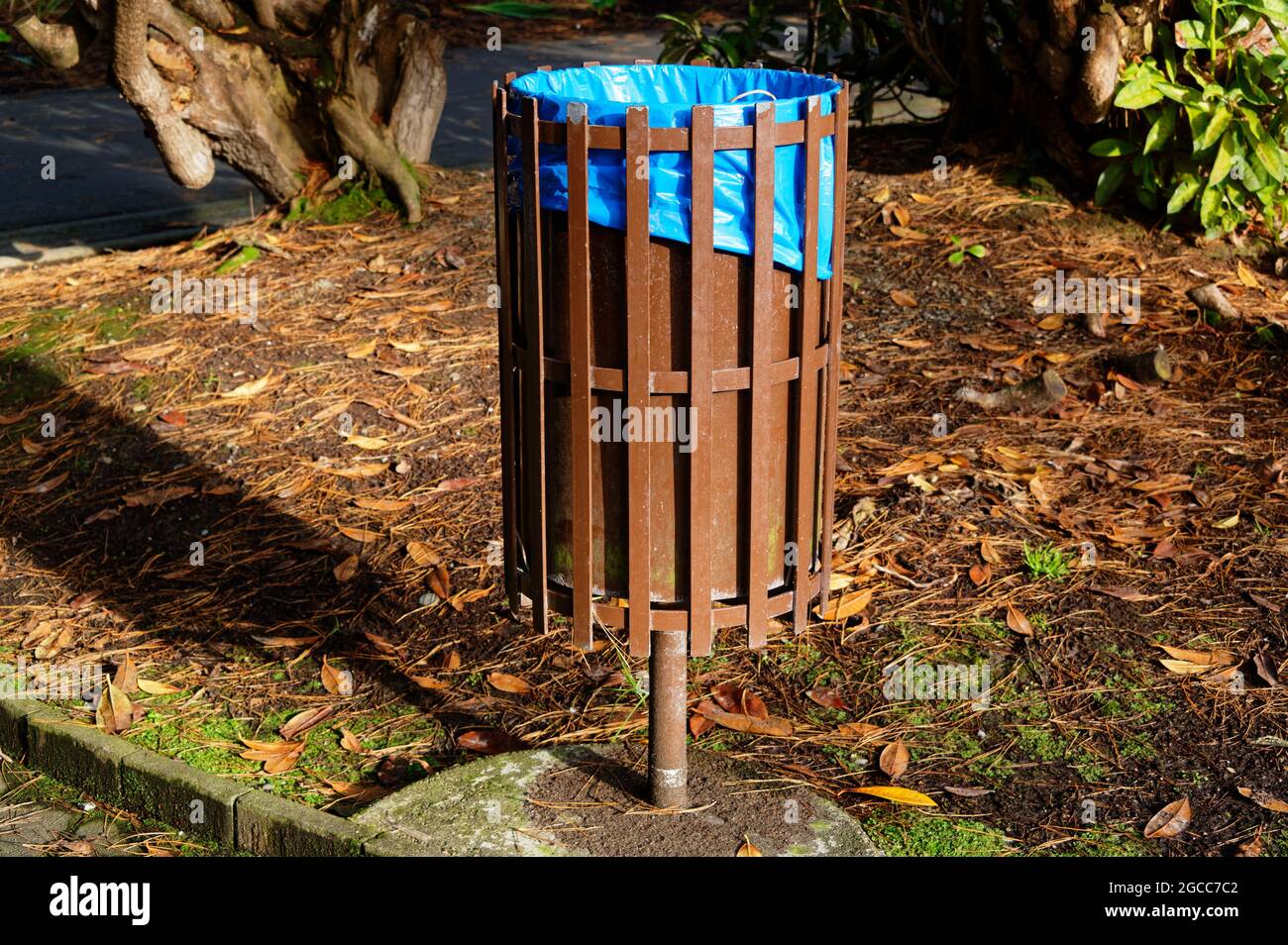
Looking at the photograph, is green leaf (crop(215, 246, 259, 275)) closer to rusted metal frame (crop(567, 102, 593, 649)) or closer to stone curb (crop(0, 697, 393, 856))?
stone curb (crop(0, 697, 393, 856))

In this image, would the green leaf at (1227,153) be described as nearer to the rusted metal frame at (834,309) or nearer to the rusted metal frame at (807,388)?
the rusted metal frame at (834,309)

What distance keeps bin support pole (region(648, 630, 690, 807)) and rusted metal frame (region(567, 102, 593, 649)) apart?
0.21m

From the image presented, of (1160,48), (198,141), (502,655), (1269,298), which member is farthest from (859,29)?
(502,655)

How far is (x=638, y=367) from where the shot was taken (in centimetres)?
283

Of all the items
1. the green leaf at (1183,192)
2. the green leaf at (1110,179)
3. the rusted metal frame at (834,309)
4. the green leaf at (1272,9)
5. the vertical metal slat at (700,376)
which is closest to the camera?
the vertical metal slat at (700,376)

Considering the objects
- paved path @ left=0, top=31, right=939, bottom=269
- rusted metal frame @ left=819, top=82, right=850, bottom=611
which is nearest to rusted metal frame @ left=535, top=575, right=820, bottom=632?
Answer: rusted metal frame @ left=819, top=82, right=850, bottom=611

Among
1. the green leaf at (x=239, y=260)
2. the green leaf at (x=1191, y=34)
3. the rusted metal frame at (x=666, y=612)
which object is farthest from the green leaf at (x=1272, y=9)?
the green leaf at (x=239, y=260)

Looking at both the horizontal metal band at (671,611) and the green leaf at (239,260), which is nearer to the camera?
the horizontal metal band at (671,611)

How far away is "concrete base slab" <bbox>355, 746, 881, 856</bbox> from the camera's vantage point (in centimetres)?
328

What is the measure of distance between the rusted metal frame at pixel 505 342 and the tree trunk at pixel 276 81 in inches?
144

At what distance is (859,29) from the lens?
7.46m

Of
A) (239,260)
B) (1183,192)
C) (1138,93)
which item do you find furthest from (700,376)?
(239,260)

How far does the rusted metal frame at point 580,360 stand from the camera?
2.73 metres

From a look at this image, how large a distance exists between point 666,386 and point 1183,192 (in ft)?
13.3
